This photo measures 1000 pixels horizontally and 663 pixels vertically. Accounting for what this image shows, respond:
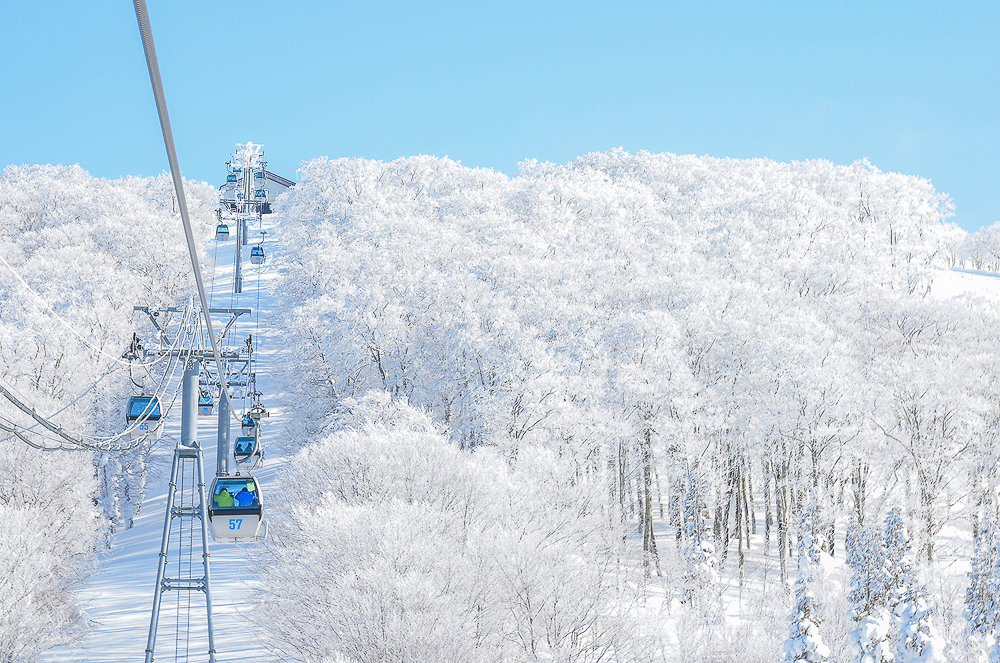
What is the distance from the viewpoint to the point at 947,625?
3503cm

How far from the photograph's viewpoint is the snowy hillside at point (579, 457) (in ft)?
90.1

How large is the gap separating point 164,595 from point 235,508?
98.0 ft

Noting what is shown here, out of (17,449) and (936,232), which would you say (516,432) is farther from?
(936,232)

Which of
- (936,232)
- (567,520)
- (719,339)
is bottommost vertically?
(567,520)

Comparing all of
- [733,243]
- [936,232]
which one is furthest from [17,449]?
[936,232]

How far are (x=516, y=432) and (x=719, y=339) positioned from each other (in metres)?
12.6

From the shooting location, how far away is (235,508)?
45.7 ft

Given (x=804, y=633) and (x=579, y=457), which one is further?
(x=579, y=457)

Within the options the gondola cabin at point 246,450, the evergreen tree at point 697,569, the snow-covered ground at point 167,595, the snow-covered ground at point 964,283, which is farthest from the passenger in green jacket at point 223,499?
the snow-covered ground at point 964,283

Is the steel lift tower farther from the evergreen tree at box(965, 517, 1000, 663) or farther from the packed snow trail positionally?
the evergreen tree at box(965, 517, 1000, 663)

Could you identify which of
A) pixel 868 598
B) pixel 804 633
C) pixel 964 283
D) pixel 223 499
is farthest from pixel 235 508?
pixel 964 283

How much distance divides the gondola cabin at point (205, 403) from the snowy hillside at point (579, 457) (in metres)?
5.25

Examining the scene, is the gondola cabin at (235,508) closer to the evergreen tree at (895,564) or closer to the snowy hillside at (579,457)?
the snowy hillside at (579,457)

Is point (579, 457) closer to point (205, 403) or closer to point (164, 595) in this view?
point (205, 403)
